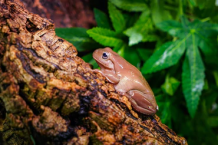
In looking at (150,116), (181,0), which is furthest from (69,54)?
(181,0)

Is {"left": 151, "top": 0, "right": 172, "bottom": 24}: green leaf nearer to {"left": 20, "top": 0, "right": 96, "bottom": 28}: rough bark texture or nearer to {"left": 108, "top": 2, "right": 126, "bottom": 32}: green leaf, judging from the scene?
{"left": 108, "top": 2, "right": 126, "bottom": 32}: green leaf

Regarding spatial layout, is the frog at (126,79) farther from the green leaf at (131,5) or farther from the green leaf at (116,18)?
the green leaf at (131,5)

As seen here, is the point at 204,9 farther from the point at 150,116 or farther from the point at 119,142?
the point at 119,142

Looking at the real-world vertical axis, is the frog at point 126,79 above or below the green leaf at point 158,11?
below

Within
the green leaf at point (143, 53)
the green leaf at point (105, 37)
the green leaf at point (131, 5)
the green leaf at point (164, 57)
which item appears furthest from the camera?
the green leaf at point (143, 53)

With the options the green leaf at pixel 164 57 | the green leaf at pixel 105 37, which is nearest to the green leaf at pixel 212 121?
the green leaf at pixel 164 57

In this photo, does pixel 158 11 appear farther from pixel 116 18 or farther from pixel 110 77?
pixel 110 77

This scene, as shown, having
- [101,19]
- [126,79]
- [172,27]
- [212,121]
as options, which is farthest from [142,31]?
[212,121]

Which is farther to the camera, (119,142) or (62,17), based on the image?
(62,17)
